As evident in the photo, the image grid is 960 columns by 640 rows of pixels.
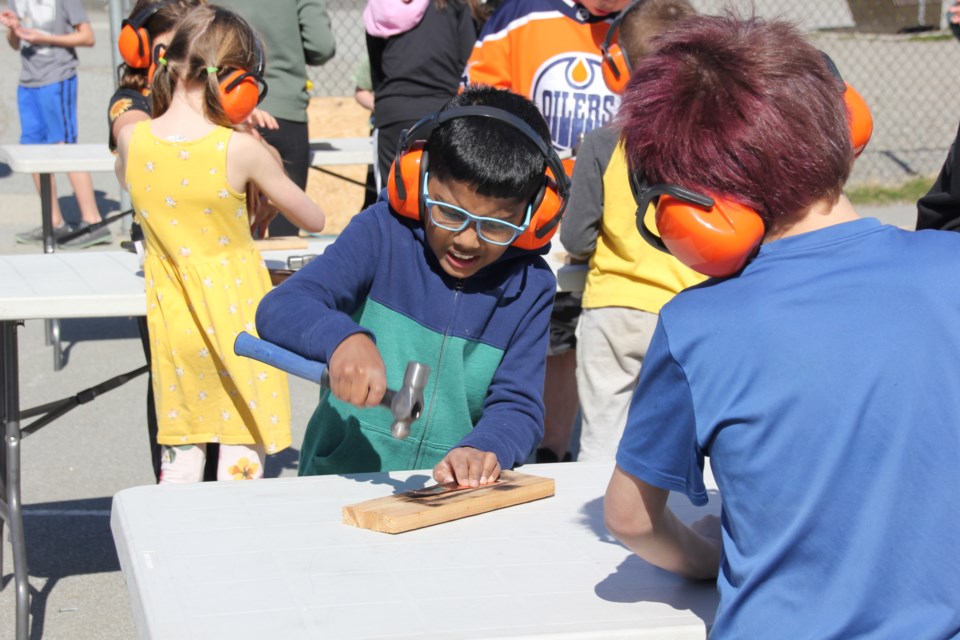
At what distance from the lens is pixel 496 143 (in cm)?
220

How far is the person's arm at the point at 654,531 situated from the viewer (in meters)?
1.49

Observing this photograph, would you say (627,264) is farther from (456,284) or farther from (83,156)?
(83,156)

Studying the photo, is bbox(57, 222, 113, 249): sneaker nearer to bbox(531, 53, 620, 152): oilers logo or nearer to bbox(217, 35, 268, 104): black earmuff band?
bbox(531, 53, 620, 152): oilers logo

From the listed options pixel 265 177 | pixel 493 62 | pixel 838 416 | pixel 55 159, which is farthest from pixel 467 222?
pixel 55 159

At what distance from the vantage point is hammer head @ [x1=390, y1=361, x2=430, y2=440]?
183cm

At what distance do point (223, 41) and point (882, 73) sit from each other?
13896 millimetres

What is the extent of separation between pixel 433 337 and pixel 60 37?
6.82 m

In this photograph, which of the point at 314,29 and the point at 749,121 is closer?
the point at 749,121

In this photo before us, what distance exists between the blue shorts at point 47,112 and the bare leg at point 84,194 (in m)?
0.29

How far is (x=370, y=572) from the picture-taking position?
1.65 m

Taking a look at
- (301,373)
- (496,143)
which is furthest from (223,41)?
(301,373)

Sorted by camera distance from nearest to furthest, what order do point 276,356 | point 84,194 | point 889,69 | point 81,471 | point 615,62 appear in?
1. point 276,356
2. point 615,62
3. point 81,471
4. point 84,194
5. point 889,69

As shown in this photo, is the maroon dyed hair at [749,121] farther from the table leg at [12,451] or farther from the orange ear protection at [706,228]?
the table leg at [12,451]

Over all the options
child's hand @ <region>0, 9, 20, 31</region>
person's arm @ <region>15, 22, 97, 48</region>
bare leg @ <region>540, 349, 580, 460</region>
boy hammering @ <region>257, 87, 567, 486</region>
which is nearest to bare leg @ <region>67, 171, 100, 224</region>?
person's arm @ <region>15, 22, 97, 48</region>
